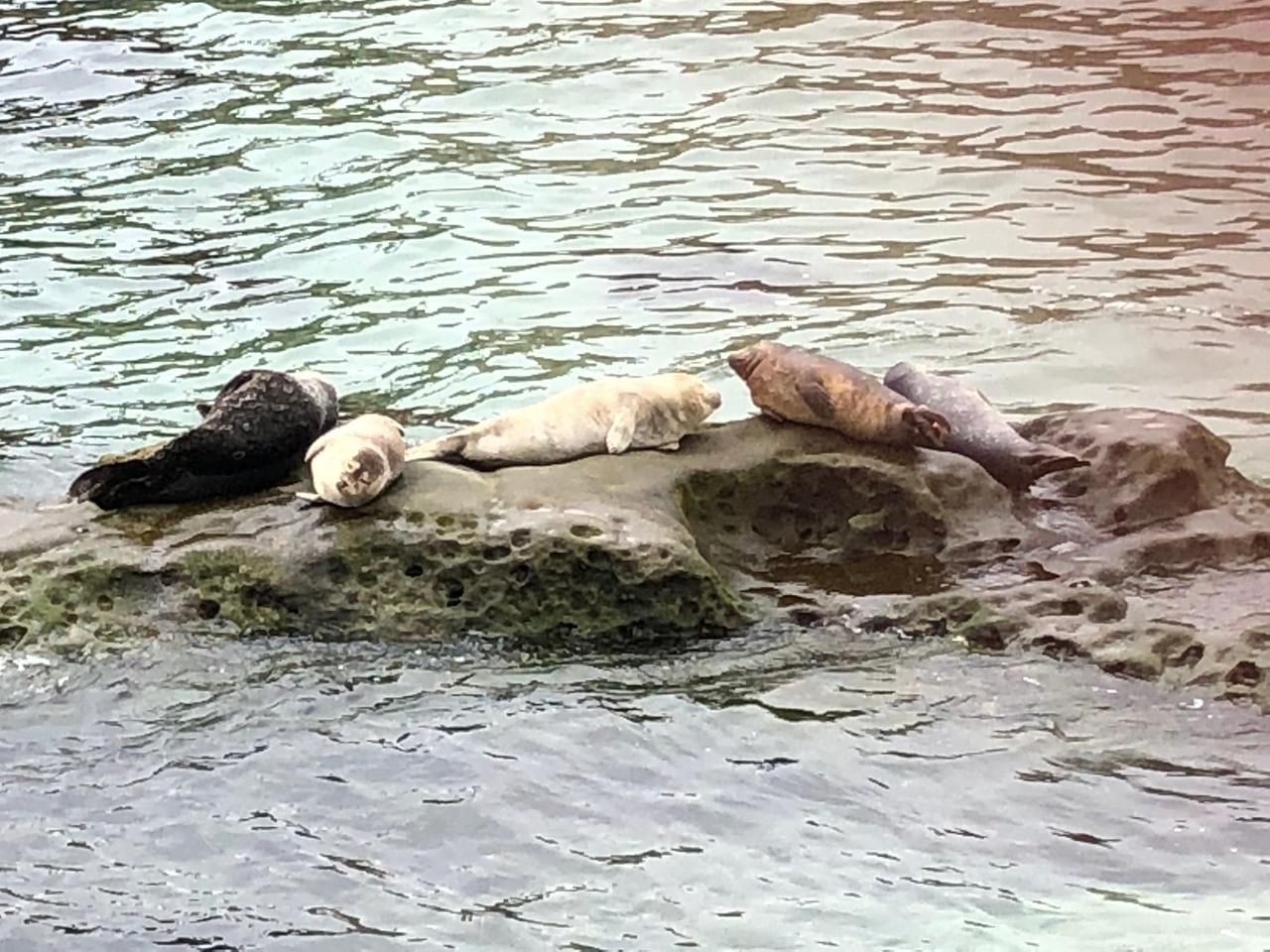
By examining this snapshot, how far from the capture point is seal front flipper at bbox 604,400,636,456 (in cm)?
702

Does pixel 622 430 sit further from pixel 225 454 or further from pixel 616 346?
pixel 616 346

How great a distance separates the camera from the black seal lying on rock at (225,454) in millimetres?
6773

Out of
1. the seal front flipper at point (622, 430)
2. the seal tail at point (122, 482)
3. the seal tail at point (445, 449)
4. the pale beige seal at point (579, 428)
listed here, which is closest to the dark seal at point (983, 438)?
the pale beige seal at point (579, 428)

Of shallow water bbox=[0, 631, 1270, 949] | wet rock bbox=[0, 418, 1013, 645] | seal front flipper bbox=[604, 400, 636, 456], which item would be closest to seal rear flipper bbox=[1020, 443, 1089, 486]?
shallow water bbox=[0, 631, 1270, 949]

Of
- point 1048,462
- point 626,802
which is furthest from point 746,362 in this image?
point 626,802

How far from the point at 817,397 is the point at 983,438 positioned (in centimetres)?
71

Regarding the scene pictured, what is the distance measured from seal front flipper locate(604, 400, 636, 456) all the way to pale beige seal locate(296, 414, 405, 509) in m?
0.84

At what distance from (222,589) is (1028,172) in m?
7.93

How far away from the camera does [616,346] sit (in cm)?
1028

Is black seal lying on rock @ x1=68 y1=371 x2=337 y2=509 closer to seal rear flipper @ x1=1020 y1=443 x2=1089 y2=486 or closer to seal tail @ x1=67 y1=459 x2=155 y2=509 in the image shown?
seal tail @ x1=67 y1=459 x2=155 y2=509

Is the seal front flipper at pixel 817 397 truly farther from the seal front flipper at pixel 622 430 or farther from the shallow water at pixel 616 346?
the shallow water at pixel 616 346

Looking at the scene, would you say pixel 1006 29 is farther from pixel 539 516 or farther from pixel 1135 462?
pixel 539 516

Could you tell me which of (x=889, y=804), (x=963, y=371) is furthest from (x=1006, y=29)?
(x=889, y=804)

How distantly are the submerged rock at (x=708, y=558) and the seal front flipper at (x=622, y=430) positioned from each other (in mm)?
93
